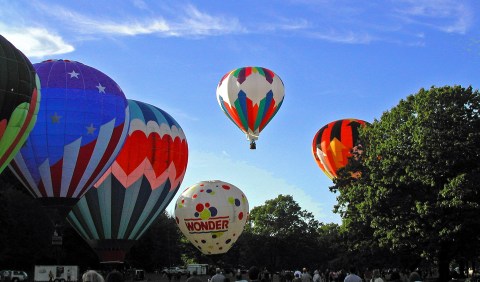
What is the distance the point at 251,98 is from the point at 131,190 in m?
12.3

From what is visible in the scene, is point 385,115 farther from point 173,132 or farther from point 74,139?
point 74,139

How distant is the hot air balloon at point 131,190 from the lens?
34.1 metres

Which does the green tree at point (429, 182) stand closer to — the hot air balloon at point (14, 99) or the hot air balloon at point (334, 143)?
the hot air balloon at point (334, 143)

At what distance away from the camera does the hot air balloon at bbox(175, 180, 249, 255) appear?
44.9 m

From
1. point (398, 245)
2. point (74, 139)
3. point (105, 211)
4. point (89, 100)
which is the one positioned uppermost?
point (89, 100)

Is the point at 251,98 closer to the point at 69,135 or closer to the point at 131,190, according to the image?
the point at 131,190

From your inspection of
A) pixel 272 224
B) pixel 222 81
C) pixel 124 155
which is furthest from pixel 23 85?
pixel 272 224

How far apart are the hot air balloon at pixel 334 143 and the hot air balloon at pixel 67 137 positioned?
18.6 metres

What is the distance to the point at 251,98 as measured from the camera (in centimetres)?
4325

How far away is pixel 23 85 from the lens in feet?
74.1

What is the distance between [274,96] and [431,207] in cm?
1711

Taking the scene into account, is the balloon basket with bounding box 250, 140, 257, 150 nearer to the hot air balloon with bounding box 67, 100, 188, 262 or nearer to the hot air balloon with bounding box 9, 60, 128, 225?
the hot air balloon with bounding box 67, 100, 188, 262

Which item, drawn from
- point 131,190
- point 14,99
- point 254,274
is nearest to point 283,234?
point 131,190

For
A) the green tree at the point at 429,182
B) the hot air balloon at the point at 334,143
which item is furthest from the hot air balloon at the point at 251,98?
the green tree at the point at 429,182
